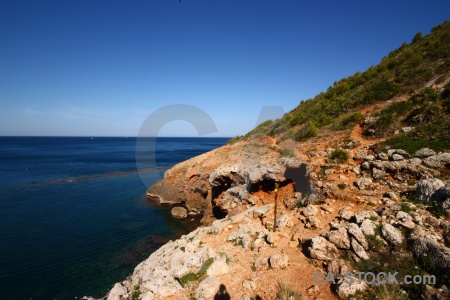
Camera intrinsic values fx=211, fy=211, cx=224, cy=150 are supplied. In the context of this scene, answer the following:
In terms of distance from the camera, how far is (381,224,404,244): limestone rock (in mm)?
7957

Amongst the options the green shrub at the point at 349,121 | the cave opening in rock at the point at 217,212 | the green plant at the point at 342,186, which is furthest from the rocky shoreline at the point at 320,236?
the cave opening in rock at the point at 217,212

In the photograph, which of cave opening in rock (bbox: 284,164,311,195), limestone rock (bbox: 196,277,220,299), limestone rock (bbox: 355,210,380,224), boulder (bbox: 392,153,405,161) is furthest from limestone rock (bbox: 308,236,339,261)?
boulder (bbox: 392,153,405,161)

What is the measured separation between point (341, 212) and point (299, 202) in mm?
3075

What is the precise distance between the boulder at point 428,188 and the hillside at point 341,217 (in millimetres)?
35

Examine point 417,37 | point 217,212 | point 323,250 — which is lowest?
point 217,212

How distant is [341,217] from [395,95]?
16174mm

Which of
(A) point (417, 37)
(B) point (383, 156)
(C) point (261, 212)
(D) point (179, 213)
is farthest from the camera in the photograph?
(A) point (417, 37)

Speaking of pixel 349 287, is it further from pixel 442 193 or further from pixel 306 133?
pixel 306 133

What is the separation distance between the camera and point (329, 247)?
866cm

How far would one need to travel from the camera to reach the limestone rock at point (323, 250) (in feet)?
27.8

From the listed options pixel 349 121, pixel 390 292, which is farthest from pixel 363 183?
pixel 349 121

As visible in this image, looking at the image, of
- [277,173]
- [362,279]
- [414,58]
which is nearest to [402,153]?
[277,173]

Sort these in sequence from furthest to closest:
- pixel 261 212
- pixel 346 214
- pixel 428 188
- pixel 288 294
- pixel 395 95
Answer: pixel 395 95, pixel 261 212, pixel 346 214, pixel 428 188, pixel 288 294

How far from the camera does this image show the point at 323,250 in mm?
8656
